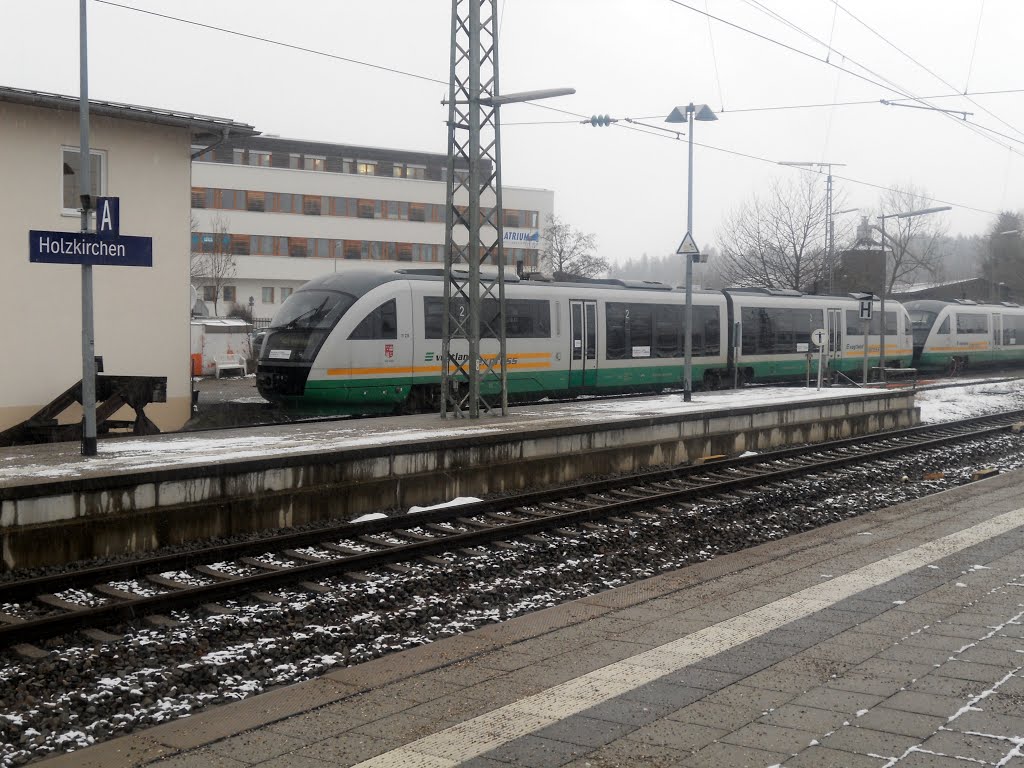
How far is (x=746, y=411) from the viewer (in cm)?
1928

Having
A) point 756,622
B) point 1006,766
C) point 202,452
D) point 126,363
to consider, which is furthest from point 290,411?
point 1006,766

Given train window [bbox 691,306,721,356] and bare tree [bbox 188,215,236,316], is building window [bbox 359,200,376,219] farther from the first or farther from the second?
train window [bbox 691,306,721,356]

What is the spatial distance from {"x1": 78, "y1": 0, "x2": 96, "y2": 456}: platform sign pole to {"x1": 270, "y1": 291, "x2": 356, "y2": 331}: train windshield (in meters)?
7.48

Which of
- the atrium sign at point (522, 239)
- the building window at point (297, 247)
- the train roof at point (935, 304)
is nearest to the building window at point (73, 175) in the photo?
the train roof at point (935, 304)

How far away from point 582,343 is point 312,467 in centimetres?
1293

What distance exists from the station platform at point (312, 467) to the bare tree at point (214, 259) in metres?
39.4

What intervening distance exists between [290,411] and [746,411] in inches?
322

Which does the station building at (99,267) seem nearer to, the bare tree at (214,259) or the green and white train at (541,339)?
the green and white train at (541,339)

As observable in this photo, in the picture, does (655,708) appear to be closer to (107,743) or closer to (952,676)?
(952,676)

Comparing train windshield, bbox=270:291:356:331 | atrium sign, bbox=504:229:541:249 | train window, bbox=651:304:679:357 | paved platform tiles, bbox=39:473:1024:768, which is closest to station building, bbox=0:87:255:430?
train windshield, bbox=270:291:356:331

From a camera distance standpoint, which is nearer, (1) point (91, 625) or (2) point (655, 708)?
(2) point (655, 708)

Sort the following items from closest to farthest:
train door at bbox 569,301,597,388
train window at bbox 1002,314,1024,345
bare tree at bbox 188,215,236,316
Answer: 1. train door at bbox 569,301,597,388
2. train window at bbox 1002,314,1024,345
3. bare tree at bbox 188,215,236,316

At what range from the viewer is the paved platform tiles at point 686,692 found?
4.77 metres

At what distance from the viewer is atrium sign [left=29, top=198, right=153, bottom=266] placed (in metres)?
11.3
